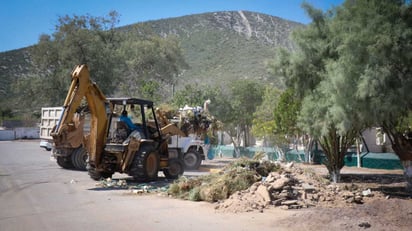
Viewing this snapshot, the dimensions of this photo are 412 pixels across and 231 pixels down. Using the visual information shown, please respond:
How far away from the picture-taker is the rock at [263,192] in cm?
1073

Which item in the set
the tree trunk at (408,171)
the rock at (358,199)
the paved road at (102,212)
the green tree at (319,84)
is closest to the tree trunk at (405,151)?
the tree trunk at (408,171)

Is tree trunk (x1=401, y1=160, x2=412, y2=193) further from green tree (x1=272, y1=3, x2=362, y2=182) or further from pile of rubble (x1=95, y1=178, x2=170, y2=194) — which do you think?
pile of rubble (x1=95, y1=178, x2=170, y2=194)

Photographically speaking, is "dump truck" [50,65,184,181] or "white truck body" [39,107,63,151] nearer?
"dump truck" [50,65,184,181]

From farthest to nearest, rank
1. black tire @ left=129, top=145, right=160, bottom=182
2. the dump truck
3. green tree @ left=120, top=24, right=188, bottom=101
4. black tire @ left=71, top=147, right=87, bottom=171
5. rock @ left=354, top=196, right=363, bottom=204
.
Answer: green tree @ left=120, top=24, right=188, bottom=101 → black tire @ left=71, top=147, right=87, bottom=171 → black tire @ left=129, top=145, right=160, bottom=182 → the dump truck → rock @ left=354, top=196, right=363, bottom=204

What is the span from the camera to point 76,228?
8336 millimetres

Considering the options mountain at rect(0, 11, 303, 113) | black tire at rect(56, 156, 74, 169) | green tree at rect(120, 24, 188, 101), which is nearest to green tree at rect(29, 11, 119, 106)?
green tree at rect(120, 24, 188, 101)

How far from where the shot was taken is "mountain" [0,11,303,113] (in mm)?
66125

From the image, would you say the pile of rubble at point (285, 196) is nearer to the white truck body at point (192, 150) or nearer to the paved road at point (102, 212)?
the paved road at point (102, 212)

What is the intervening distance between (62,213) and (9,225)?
1432 mm

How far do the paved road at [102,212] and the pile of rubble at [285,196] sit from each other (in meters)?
0.52

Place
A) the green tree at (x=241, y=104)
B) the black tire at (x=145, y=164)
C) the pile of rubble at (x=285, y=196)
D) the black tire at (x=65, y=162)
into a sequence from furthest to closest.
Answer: the green tree at (x=241, y=104)
the black tire at (x=65, y=162)
the black tire at (x=145, y=164)
the pile of rubble at (x=285, y=196)

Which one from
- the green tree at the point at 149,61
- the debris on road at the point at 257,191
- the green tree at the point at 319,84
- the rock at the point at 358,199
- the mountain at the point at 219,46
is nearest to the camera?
the debris on road at the point at 257,191

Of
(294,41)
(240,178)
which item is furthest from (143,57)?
(240,178)

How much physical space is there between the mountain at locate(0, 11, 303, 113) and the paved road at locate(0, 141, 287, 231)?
4062 cm
